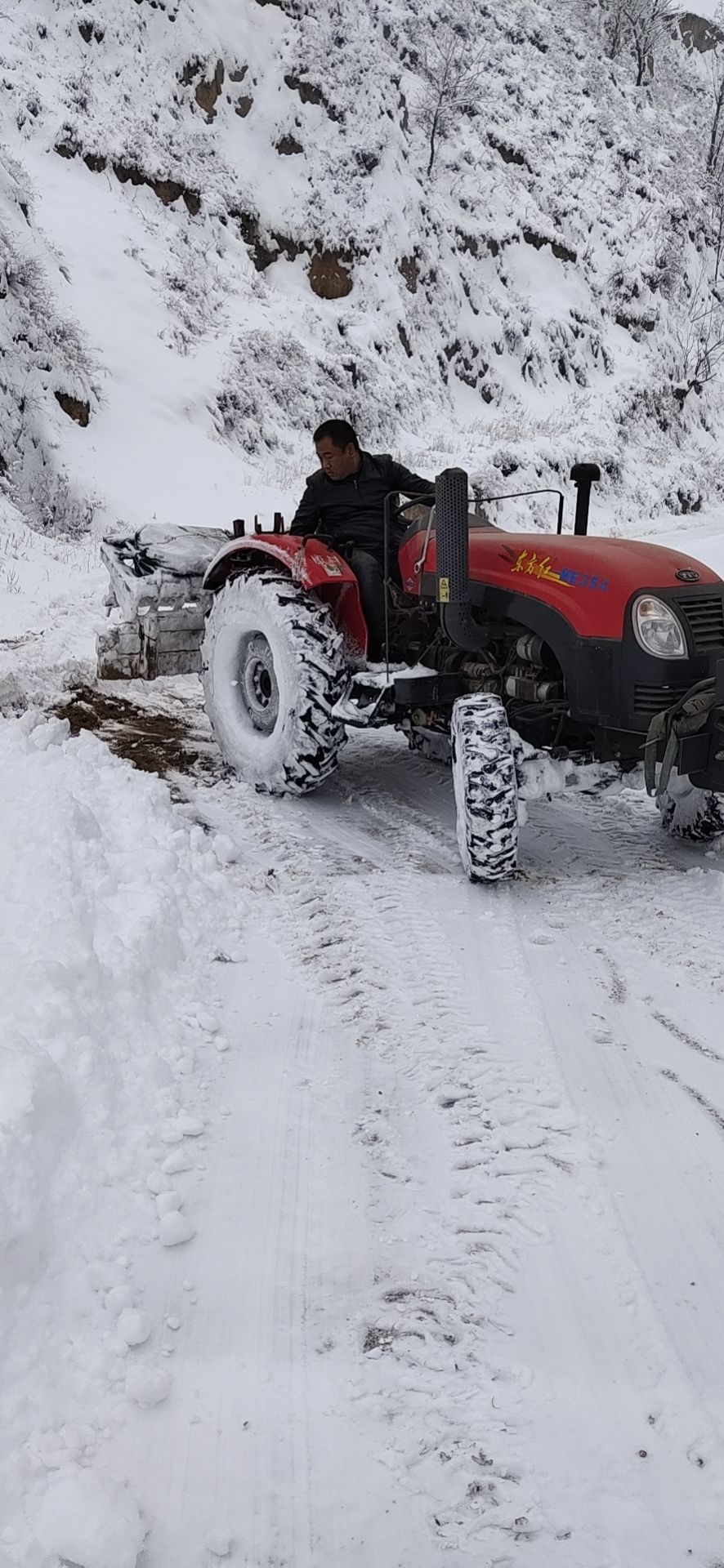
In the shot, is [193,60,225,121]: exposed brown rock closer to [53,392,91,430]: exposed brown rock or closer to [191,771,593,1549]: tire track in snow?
[53,392,91,430]: exposed brown rock

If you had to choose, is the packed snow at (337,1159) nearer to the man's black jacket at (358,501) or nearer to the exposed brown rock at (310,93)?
the man's black jacket at (358,501)

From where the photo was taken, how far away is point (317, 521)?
4.95 m

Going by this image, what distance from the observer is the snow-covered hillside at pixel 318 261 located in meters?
12.7

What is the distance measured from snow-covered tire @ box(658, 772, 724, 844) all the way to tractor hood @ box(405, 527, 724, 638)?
2.76ft

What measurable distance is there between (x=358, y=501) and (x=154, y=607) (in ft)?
5.17

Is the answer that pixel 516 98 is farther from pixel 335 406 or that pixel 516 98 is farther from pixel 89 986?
pixel 89 986

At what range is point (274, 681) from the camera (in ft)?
16.1

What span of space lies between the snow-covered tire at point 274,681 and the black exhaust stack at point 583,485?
1117 millimetres

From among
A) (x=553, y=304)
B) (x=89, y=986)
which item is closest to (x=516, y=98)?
(x=553, y=304)

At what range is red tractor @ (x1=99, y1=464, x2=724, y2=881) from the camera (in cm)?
356

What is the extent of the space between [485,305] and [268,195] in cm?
478

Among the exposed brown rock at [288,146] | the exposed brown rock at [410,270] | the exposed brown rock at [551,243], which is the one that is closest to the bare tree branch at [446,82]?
the exposed brown rock at [551,243]

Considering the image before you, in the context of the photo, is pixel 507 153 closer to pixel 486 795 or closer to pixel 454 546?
pixel 454 546


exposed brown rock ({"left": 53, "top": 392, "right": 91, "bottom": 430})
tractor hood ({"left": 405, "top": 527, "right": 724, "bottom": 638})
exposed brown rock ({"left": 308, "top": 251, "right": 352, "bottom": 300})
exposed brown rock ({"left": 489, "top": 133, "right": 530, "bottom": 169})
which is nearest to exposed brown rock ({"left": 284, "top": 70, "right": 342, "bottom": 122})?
exposed brown rock ({"left": 308, "top": 251, "right": 352, "bottom": 300})
